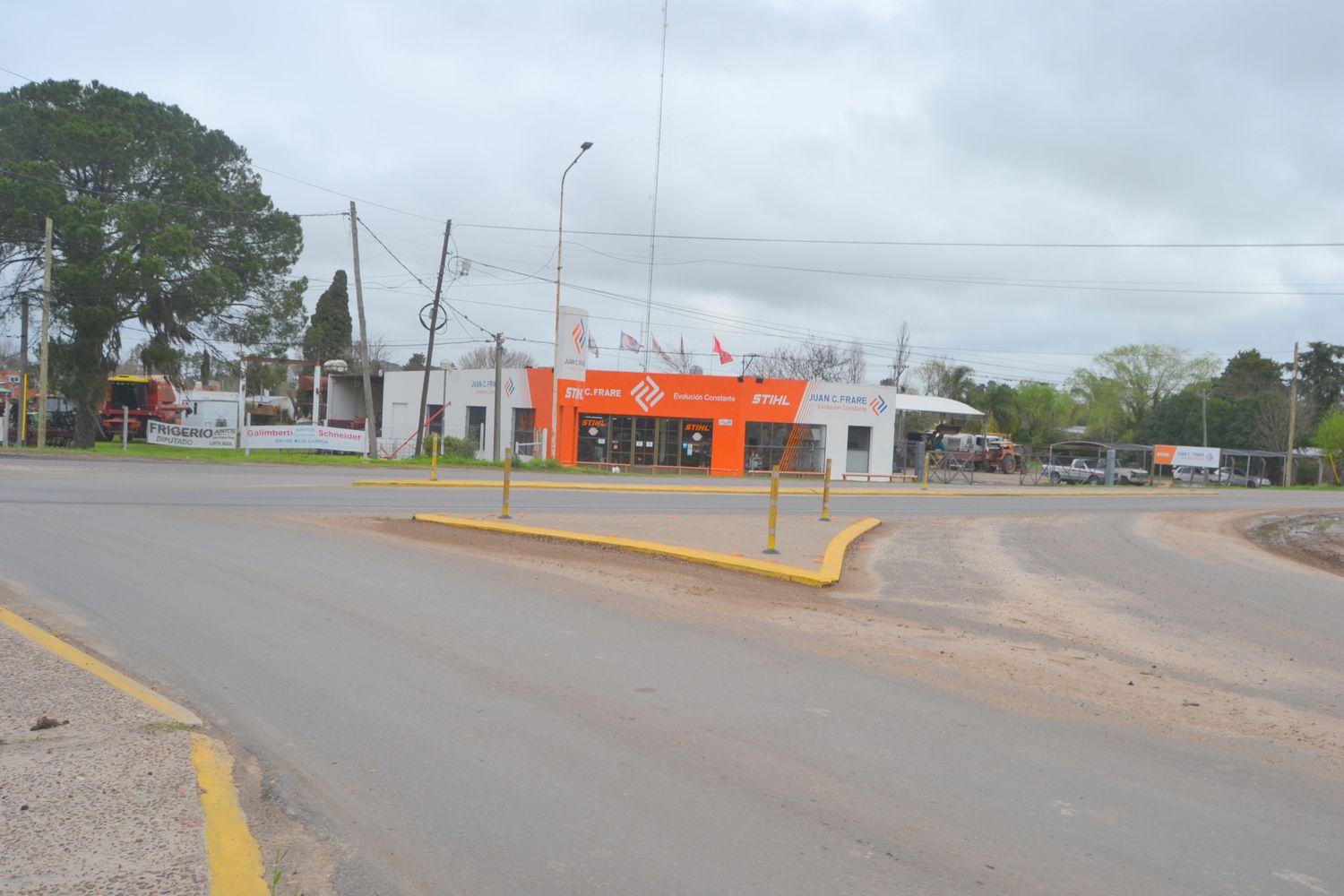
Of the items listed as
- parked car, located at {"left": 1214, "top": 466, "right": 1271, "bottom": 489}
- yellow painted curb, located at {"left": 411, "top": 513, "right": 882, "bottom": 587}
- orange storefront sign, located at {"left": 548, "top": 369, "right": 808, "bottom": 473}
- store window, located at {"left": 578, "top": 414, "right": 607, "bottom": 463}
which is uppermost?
orange storefront sign, located at {"left": 548, "top": 369, "right": 808, "bottom": 473}

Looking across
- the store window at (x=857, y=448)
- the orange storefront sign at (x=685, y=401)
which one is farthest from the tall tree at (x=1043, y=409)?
the orange storefront sign at (x=685, y=401)

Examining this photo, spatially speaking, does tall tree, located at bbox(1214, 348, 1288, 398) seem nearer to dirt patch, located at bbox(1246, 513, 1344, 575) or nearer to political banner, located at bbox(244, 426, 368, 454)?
dirt patch, located at bbox(1246, 513, 1344, 575)

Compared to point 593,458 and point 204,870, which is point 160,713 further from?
point 593,458

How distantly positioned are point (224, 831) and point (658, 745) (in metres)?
2.33

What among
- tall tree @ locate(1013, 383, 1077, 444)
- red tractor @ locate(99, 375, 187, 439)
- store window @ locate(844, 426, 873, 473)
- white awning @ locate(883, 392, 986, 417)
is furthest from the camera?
tall tree @ locate(1013, 383, 1077, 444)

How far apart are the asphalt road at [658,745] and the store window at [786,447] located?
116 feet

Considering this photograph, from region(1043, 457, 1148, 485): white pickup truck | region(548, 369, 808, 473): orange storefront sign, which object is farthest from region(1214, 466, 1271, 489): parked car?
region(548, 369, 808, 473): orange storefront sign

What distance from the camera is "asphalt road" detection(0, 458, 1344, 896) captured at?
14.3 ft

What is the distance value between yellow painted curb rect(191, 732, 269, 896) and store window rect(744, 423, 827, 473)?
42.4 m

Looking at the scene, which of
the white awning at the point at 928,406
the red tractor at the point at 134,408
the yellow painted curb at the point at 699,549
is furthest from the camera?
the white awning at the point at 928,406

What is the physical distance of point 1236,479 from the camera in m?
61.5

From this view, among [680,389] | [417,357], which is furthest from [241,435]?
[417,357]

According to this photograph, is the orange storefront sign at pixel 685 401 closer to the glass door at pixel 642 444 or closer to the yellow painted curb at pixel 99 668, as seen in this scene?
the glass door at pixel 642 444

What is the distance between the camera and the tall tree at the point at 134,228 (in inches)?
1437
